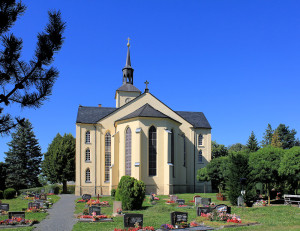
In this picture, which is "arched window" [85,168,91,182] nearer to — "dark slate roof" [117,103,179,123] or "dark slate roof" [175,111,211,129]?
"dark slate roof" [117,103,179,123]

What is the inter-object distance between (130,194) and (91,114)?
80.8 feet

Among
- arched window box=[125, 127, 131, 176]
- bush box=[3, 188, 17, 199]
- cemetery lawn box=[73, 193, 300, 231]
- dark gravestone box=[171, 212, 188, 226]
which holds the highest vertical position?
arched window box=[125, 127, 131, 176]

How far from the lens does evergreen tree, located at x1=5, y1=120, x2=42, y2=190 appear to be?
177 ft

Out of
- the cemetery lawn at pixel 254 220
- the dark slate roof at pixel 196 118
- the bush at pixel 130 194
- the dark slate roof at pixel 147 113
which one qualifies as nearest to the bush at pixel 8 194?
the dark slate roof at pixel 147 113

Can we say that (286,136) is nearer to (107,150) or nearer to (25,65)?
(107,150)

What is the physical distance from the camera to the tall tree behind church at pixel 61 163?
53406 millimetres

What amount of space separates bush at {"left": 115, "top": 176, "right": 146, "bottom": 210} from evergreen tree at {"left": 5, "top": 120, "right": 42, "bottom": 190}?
109ft

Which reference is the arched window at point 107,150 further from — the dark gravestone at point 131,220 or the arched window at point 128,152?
the dark gravestone at point 131,220

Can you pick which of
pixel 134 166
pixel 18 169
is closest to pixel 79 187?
pixel 134 166

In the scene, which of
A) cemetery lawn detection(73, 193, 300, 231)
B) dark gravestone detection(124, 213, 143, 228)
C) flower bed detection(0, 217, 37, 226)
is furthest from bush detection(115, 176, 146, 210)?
dark gravestone detection(124, 213, 143, 228)

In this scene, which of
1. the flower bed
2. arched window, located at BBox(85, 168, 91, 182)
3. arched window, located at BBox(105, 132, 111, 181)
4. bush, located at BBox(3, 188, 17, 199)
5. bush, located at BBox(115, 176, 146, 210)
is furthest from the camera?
arched window, located at BBox(105, 132, 111, 181)

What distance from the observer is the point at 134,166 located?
40062mm

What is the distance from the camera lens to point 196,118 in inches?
2076

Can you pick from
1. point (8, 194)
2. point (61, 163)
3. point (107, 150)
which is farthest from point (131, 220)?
point (61, 163)
